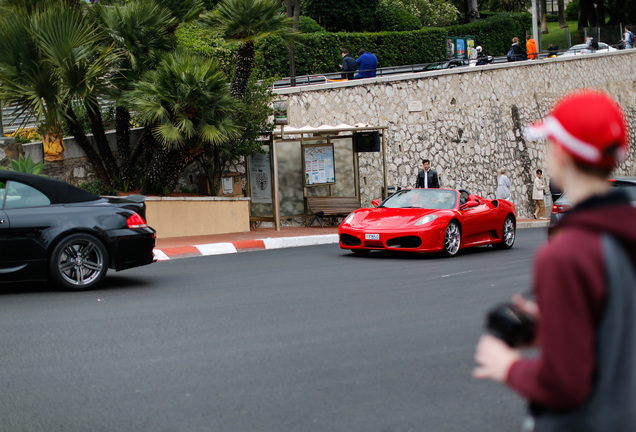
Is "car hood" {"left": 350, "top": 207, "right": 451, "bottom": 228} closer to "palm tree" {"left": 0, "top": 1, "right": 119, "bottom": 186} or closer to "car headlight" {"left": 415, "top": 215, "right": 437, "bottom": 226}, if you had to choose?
"car headlight" {"left": 415, "top": 215, "right": 437, "bottom": 226}

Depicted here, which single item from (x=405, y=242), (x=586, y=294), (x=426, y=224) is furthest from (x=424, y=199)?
(x=586, y=294)

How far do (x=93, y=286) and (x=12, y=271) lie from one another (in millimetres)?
990

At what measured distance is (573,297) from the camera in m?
1.88

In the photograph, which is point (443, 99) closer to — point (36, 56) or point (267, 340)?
point (36, 56)

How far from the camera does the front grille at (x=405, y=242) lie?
13673 mm

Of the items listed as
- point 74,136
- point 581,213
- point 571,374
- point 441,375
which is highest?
point 74,136

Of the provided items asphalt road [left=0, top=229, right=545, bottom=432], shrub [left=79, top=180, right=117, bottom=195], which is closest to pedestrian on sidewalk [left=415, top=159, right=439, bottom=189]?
shrub [left=79, top=180, right=117, bottom=195]

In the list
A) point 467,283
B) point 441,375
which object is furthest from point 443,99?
point 441,375

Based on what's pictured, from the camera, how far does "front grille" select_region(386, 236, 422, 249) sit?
538 inches

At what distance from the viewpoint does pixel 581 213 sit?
197cm

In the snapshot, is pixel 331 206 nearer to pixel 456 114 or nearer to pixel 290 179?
pixel 290 179

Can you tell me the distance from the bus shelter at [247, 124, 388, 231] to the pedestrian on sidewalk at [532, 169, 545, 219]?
338 inches

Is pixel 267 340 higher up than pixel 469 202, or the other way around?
pixel 469 202

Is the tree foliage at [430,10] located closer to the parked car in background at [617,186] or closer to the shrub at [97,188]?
the shrub at [97,188]
